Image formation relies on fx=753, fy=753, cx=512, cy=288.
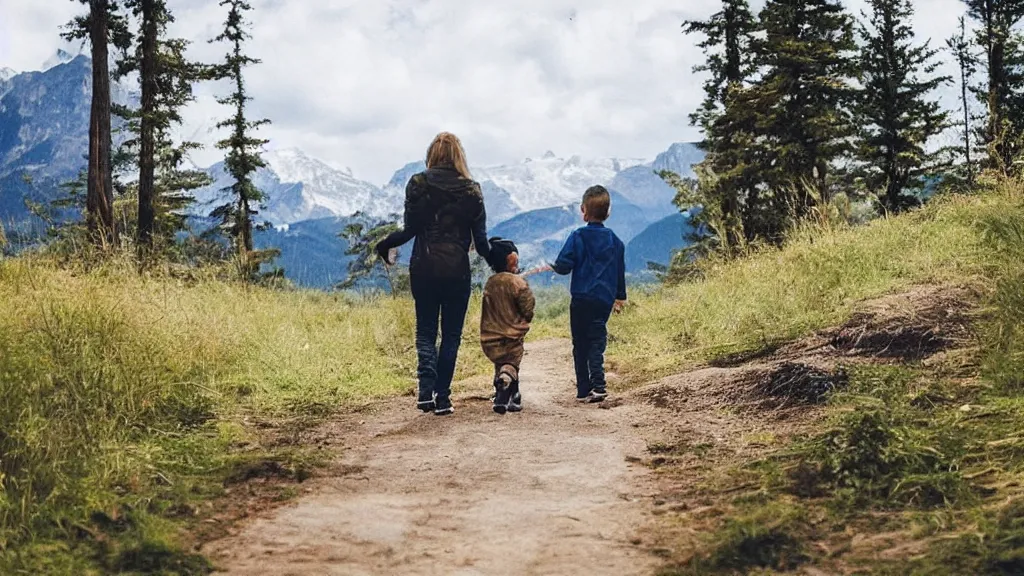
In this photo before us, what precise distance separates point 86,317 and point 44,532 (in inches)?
112

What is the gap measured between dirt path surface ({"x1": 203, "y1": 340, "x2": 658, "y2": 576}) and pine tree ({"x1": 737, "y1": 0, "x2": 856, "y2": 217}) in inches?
675

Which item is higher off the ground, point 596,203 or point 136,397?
point 596,203

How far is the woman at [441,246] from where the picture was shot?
6125mm

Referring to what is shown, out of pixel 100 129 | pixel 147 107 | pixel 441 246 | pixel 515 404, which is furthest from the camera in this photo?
pixel 147 107

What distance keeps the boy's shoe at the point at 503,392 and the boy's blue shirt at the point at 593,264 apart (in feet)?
3.98

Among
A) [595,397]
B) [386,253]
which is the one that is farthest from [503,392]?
[386,253]

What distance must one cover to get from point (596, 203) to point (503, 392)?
6.69ft

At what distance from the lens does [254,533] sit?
10.7ft

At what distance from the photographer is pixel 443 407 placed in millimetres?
6293

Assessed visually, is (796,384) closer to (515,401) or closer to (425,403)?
(515,401)

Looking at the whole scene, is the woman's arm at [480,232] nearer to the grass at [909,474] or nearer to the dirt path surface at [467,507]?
the dirt path surface at [467,507]

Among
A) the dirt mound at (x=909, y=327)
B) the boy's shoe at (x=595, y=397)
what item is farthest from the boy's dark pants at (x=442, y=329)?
the dirt mound at (x=909, y=327)

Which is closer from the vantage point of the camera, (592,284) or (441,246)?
(441,246)

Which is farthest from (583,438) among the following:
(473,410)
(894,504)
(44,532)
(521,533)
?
(44,532)
